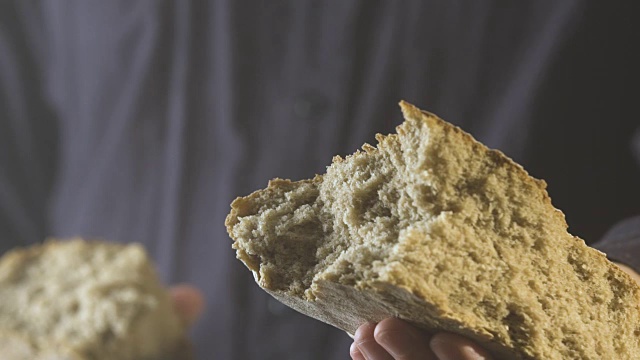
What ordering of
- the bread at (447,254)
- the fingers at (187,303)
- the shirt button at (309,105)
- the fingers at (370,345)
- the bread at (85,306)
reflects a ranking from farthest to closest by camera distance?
1. the fingers at (187,303)
2. the shirt button at (309,105)
3. the bread at (85,306)
4. the fingers at (370,345)
5. the bread at (447,254)

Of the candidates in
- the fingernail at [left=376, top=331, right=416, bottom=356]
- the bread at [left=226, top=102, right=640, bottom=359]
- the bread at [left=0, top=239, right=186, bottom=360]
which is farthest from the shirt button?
the fingernail at [left=376, top=331, right=416, bottom=356]

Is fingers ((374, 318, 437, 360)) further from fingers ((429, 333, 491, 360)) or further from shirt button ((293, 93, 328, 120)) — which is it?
shirt button ((293, 93, 328, 120))

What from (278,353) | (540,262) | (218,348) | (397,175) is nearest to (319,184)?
(397,175)

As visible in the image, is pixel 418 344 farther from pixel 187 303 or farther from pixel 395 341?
pixel 187 303

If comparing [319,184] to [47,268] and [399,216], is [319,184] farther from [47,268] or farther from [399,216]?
[47,268]

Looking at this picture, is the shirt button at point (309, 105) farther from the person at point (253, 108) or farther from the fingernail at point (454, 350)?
the fingernail at point (454, 350)

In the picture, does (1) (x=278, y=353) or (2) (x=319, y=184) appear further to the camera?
(1) (x=278, y=353)

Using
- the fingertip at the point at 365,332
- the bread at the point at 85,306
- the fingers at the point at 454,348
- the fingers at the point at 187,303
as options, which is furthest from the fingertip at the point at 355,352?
the fingers at the point at 187,303
